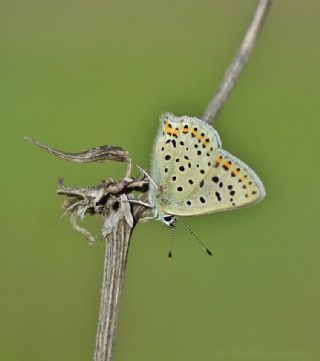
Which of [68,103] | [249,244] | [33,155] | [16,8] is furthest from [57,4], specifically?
[249,244]

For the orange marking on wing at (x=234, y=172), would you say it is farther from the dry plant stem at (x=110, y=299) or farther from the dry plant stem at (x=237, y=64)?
the dry plant stem at (x=110, y=299)

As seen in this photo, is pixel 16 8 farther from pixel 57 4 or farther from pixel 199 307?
pixel 199 307

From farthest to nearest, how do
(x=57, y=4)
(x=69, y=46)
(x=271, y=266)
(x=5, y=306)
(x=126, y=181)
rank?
(x=57, y=4) < (x=69, y=46) < (x=271, y=266) < (x=5, y=306) < (x=126, y=181)

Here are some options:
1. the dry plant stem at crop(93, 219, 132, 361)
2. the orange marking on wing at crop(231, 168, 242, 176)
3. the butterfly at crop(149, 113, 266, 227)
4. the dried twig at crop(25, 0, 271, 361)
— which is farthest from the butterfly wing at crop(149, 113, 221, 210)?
the dry plant stem at crop(93, 219, 132, 361)

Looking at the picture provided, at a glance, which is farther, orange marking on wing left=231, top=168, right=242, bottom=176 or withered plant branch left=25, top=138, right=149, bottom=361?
orange marking on wing left=231, top=168, right=242, bottom=176

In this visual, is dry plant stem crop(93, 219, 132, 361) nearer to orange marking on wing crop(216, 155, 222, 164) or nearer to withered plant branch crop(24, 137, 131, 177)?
withered plant branch crop(24, 137, 131, 177)

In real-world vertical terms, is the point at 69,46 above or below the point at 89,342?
above
